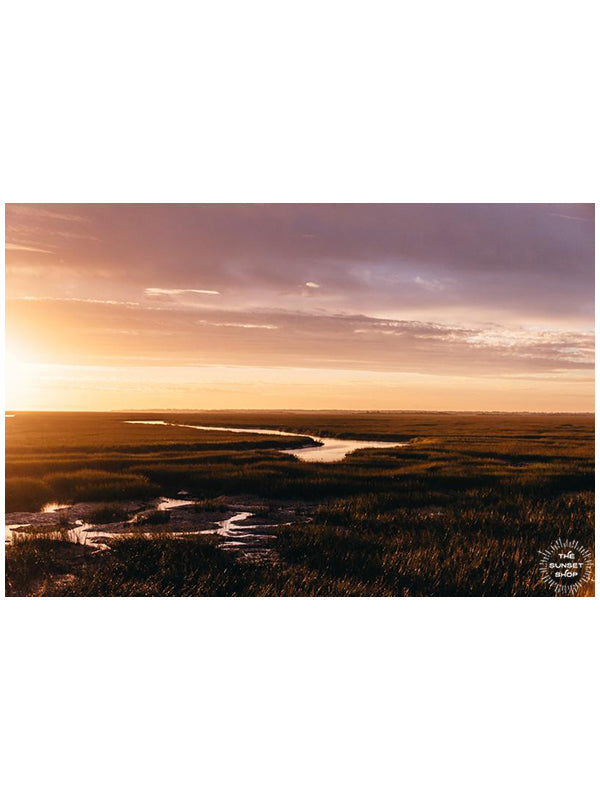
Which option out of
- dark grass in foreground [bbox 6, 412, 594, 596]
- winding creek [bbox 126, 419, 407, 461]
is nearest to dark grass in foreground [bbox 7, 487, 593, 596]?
dark grass in foreground [bbox 6, 412, 594, 596]

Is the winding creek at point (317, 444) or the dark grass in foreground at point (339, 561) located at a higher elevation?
the winding creek at point (317, 444)

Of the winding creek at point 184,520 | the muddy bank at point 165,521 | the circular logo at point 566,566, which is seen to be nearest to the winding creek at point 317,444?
the winding creek at point 184,520

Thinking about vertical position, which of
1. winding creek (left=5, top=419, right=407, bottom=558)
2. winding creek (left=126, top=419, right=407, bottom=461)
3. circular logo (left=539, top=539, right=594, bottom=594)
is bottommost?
circular logo (left=539, top=539, right=594, bottom=594)

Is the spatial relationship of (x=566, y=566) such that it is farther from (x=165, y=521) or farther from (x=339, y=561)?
(x=165, y=521)

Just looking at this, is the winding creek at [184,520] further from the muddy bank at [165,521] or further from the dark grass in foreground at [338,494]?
the dark grass in foreground at [338,494]

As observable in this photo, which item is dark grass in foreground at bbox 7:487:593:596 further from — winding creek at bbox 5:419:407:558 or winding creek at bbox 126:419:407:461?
winding creek at bbox 126:419:407:461

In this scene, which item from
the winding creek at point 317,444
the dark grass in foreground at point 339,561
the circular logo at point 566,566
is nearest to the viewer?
the dark grass in foreground at point 339,561

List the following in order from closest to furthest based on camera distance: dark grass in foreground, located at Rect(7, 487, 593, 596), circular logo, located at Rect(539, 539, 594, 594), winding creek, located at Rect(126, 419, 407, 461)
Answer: dark grass in foreground, located at Rect(7, 487, 593, 596) < circular logo, located at Rect(539, 539, 594, 594) < winding creek, located at Rect(126, 419, 407, 461)
